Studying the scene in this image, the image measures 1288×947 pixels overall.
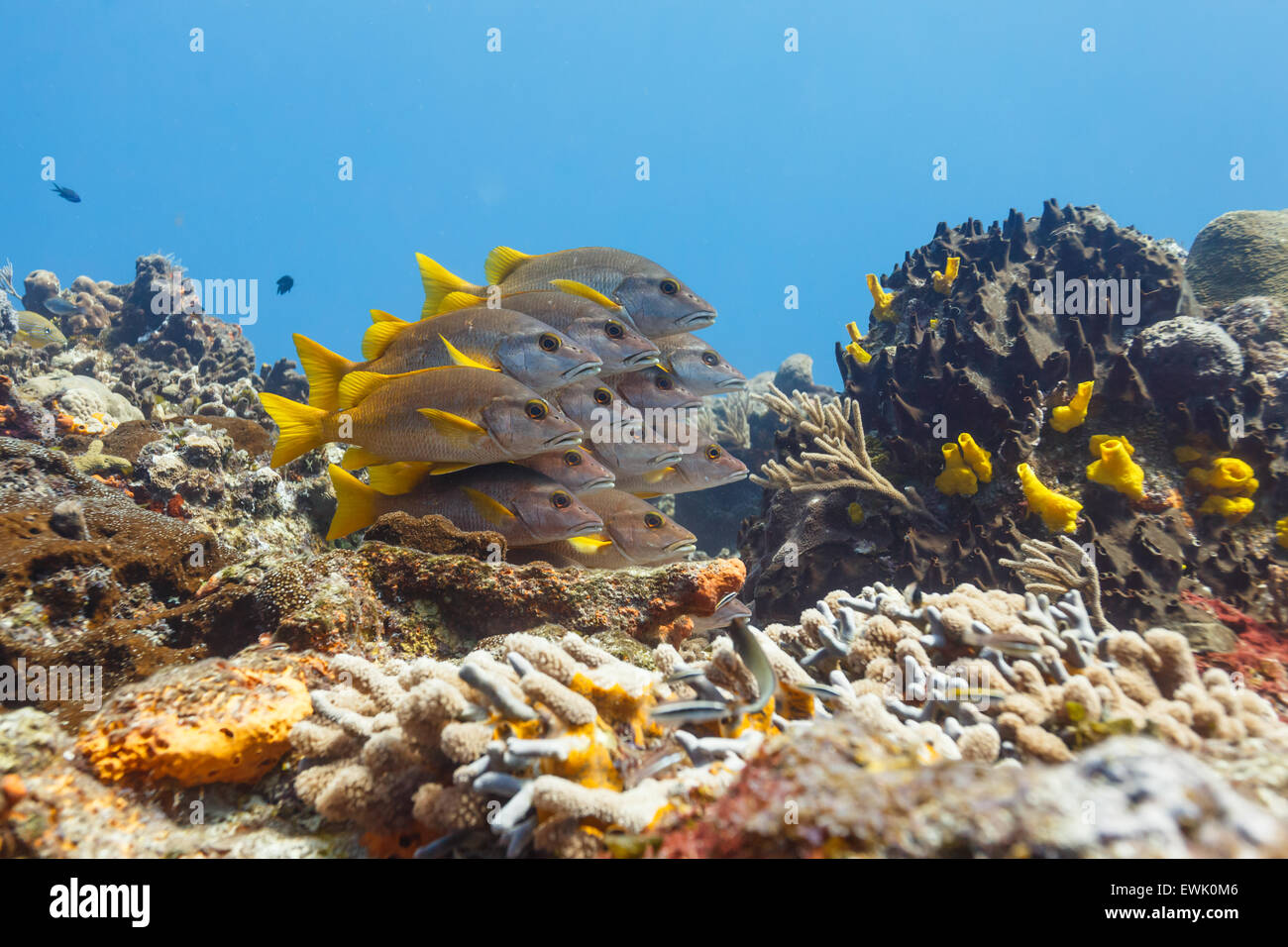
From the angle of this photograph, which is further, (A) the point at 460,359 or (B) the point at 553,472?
(B) the point at 553,472

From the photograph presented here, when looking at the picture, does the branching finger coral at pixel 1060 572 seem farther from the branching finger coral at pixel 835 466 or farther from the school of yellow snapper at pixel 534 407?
the school of yellow snapper at pixel 534 407

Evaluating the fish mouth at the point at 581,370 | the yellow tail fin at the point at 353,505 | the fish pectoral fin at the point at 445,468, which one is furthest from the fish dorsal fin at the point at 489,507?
the fish mouth at the point at 581,370

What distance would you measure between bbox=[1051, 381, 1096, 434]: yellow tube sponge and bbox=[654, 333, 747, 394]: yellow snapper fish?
3153mm

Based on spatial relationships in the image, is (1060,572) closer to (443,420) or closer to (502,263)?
(443,420)

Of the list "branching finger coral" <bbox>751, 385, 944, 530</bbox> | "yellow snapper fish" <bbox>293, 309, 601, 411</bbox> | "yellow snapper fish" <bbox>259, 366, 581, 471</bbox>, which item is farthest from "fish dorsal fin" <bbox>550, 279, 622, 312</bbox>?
"branching finger coral" <bbox>751, 385, 944, 530</bbox>

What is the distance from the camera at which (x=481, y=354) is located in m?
2.97

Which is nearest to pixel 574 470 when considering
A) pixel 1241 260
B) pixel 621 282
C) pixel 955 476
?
pixel 621 282

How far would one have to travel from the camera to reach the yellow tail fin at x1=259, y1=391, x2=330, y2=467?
9.05 ft

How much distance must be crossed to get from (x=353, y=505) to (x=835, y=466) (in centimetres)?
405

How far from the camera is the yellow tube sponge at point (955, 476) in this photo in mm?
4906

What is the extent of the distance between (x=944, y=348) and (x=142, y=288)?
19290 mm

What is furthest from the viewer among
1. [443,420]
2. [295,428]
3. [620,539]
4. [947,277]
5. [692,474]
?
[947,277]
